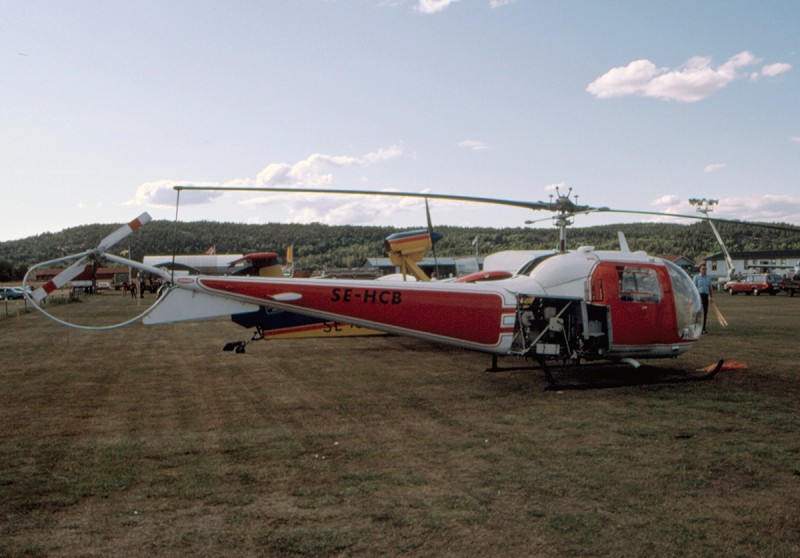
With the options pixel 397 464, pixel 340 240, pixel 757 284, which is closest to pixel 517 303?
pixel 397 464

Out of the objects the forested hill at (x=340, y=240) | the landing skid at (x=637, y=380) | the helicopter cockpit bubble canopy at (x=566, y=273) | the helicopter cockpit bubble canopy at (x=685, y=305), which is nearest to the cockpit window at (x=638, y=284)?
the helicopter cockpit bubble canopy at (x=685, y=305)

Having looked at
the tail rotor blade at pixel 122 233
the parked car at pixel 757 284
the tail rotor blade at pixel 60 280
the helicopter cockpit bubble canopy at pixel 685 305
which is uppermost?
the tail rotor blade at pixel 122 233

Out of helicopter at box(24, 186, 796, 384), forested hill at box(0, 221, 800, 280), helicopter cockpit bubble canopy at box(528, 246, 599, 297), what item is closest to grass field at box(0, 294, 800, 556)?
helicopter at box(24, 186, 796, 384)

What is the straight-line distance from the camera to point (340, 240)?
134 feet

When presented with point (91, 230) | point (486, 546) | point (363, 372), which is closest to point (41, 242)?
point (91, 230)

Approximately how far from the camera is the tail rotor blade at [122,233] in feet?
26.9

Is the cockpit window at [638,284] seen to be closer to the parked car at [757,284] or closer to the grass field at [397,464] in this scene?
the grass field at [397,464]

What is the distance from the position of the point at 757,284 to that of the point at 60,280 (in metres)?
42.8

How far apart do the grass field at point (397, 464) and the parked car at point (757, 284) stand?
3438cm

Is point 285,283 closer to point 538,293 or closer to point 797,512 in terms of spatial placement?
point 538,293

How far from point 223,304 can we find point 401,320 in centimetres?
245

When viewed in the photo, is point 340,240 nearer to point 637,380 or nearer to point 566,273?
point 566,273

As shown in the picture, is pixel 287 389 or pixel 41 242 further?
pixel 41 242

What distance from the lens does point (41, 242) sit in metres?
103
